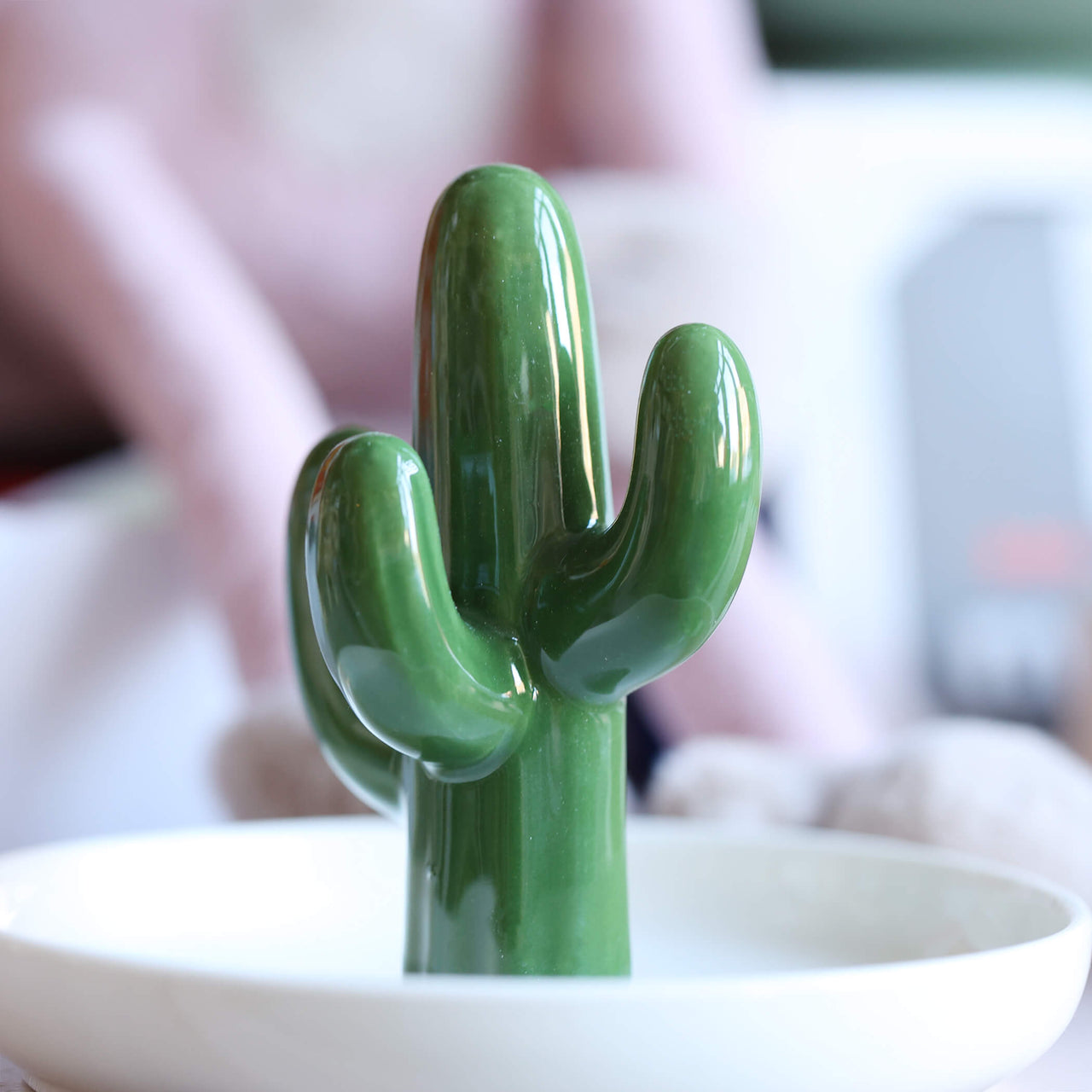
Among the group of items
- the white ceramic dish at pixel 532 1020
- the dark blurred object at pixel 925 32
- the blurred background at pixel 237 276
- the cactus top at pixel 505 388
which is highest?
the dark blurred object at pixel 925 32

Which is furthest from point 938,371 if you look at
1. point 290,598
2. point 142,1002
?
point 142,1002

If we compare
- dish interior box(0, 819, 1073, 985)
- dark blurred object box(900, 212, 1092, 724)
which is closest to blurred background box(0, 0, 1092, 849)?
dish interior box(0, 819, 1073, 985)

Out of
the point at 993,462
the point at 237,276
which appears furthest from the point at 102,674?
the point at 993,462

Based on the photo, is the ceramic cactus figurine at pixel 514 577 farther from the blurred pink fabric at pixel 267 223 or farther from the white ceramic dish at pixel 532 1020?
the blurred pink fabric at pixel 267 223

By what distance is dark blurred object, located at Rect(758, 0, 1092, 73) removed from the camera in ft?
4.24

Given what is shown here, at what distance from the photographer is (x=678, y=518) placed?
184 millimetres

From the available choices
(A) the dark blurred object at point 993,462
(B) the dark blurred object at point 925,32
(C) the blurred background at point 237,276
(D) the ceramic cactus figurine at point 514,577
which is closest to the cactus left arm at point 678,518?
(D) the ceramic cactus figurine at point 514,577

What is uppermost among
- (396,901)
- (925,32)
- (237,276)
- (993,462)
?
(925,32)

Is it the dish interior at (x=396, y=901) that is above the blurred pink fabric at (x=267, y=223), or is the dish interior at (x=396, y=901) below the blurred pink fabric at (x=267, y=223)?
below

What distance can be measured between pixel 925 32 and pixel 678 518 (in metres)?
1.33

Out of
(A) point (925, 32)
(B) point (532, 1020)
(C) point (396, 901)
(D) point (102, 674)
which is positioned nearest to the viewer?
(B) point (532, 1020)

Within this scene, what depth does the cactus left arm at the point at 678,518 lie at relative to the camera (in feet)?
0.60

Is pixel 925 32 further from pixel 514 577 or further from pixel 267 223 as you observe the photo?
pixel 514 577

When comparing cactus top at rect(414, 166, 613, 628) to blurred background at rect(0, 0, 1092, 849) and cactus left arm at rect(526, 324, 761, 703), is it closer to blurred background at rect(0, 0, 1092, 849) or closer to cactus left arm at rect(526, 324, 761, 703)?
cactus left arm at rect(526, 324, 761, 703)
